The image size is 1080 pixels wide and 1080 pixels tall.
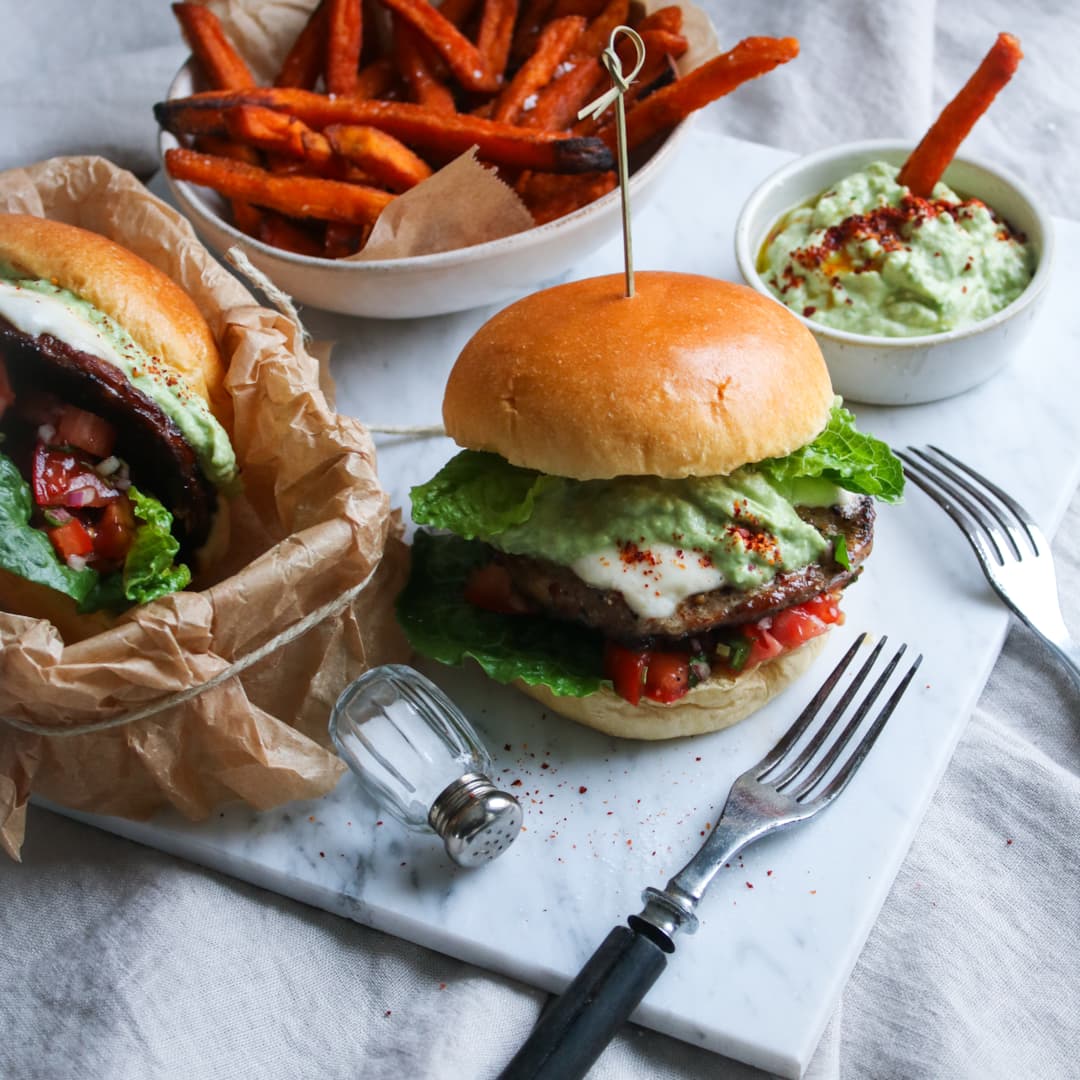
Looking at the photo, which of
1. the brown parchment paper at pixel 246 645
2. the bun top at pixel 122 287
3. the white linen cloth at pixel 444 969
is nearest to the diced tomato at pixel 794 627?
the white linen cloth at pixel 444 969

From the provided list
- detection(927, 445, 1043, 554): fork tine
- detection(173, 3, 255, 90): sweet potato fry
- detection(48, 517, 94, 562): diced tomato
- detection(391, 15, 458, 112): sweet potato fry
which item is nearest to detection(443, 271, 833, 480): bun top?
detection(927, 445, 1043, 554): fork tine

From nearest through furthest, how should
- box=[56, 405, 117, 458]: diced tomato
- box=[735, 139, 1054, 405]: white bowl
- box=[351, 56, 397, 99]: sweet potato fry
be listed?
box=[56, 405, 117, 458]: diced tomato, box=[735, 139, 1054, 405]: white bowl, box=[351, 56, 397, 99]: sweet potato fry

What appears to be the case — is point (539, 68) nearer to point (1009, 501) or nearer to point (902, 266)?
point (902, 266)

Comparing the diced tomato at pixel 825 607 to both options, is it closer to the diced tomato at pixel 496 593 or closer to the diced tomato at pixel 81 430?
the diced tomato at pixel 496 593

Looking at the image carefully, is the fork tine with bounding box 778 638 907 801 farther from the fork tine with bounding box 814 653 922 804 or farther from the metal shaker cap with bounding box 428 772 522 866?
the metal shaker cap with bounding box 428 772 522 866

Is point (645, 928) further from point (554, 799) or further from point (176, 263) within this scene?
point (176, 263)

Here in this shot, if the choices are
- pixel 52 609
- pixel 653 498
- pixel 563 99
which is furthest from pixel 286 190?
pixel 653 498
